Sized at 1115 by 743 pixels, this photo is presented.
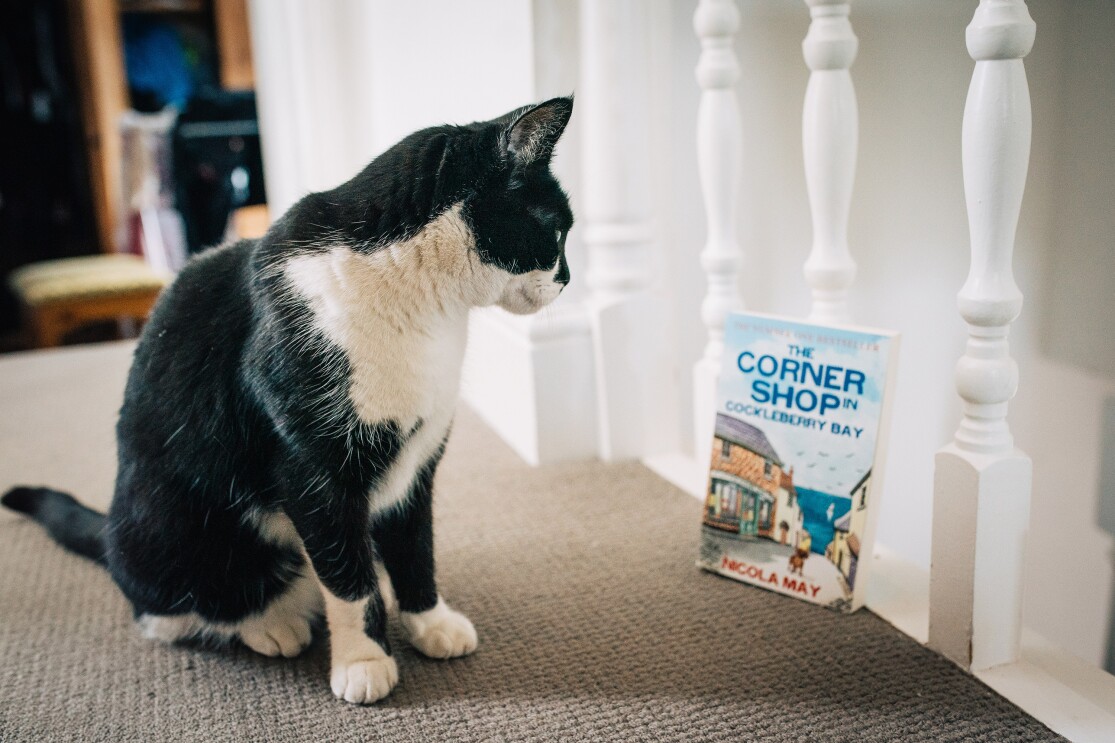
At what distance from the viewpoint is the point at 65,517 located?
3.87 feet

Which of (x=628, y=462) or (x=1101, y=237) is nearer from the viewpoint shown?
(x=1101, y=237)

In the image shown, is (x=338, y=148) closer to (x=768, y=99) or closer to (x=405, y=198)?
(x=768, y=99)

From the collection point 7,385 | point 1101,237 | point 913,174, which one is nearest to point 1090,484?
Result: point 1101,237

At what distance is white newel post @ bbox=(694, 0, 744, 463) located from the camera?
1.17 m

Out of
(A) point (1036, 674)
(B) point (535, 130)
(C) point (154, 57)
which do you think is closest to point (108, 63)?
(C) point (154, 57)

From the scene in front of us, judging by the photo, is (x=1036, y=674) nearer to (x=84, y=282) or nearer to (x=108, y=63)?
(x=84, y=282)

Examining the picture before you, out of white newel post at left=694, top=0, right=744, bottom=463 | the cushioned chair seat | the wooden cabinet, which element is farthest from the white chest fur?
the wooden cabinet

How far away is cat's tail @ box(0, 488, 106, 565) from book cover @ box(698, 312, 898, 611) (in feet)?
2.49

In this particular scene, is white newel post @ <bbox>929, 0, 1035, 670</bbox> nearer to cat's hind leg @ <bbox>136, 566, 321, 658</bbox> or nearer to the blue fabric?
cat's hind leg @ <bbox>136, 566, 321, 658</bbox>

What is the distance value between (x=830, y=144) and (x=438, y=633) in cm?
68

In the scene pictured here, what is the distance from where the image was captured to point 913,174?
1235 mm

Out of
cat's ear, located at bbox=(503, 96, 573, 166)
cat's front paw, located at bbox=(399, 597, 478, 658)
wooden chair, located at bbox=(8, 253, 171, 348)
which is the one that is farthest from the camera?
wooden chair, located at bbox=(8, 253, 171, 348)

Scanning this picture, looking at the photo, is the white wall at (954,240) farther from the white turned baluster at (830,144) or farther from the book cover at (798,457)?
the book cover at (798,457)

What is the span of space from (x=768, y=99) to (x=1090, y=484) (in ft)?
2.34
